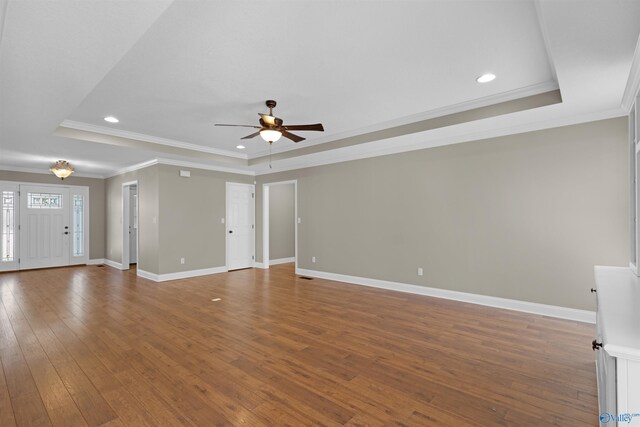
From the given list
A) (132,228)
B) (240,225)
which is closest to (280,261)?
(240,225)

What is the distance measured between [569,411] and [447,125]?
3243 millimetres

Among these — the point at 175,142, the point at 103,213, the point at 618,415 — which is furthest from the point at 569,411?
the point at 103,213

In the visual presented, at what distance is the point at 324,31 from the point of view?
2.35 meters

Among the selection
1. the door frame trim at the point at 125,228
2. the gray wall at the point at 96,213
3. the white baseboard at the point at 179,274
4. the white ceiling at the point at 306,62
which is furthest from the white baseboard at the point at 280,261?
the gray wall at the point at 96,213

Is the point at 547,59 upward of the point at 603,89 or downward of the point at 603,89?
upward

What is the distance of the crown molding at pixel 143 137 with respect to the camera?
15.0 feet

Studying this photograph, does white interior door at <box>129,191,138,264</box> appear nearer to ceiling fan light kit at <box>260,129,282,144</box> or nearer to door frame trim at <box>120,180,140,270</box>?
door frame trim at <box>120,180,140,270</box>

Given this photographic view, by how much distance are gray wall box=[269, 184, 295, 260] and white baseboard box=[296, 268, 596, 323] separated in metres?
2.66

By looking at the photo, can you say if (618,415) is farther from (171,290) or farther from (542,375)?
(171,290)

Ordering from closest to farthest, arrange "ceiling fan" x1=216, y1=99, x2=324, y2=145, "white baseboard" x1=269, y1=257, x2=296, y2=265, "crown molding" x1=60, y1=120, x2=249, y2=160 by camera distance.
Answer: "ceiling fan" x1=216, y1=99, x2=324, y2=145 → "crown molding" x1=60, y1=120, x2=249, y2=160 → "white baseboard" x1=269, y1=257, x2=296, y2=265

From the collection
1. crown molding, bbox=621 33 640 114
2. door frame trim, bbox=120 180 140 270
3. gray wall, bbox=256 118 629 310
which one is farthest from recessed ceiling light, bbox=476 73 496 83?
door frame trim, bbox=120 180 140 270

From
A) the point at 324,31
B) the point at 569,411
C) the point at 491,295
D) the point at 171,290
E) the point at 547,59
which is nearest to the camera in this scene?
the point at 569,411

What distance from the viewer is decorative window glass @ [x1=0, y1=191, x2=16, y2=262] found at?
739 centimetres

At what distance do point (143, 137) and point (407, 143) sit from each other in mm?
4540
